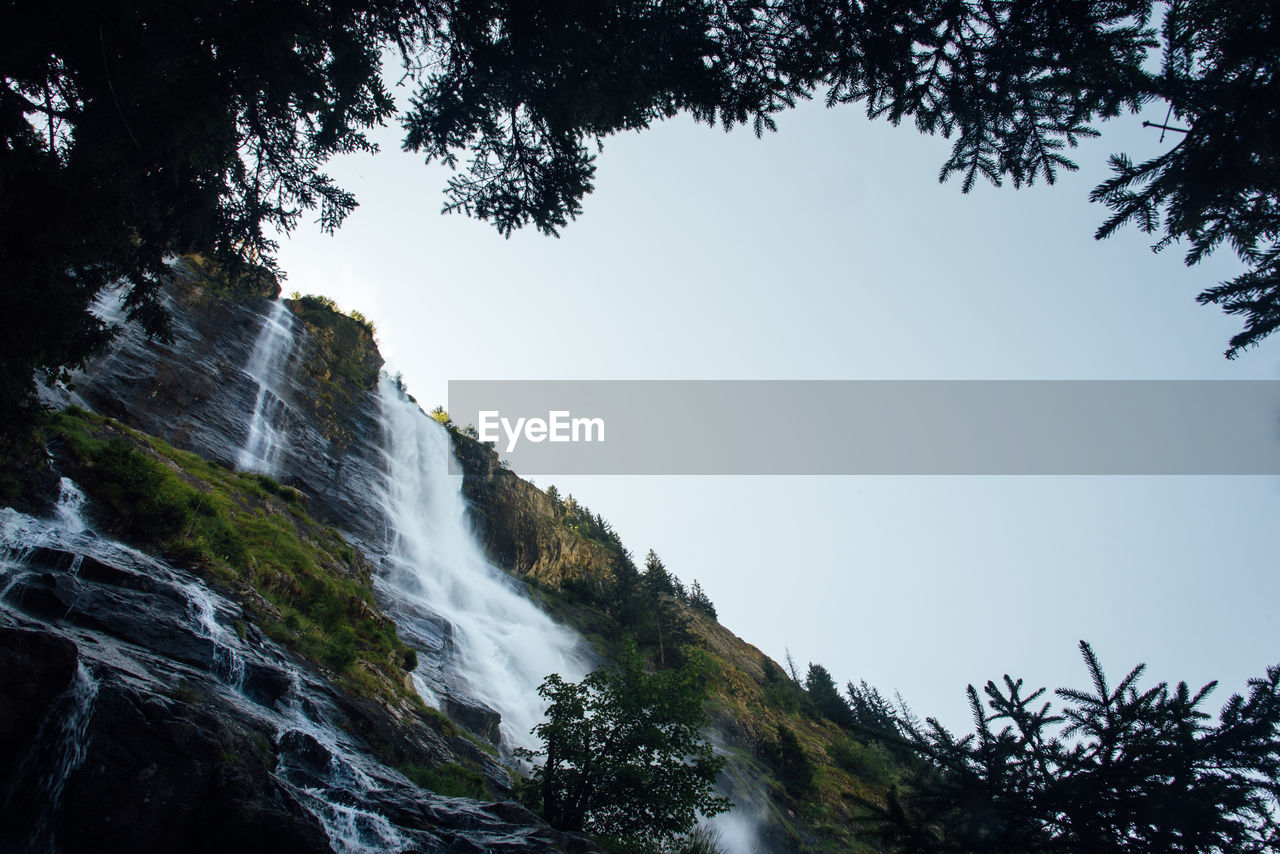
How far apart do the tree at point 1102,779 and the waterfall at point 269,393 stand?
2747cm

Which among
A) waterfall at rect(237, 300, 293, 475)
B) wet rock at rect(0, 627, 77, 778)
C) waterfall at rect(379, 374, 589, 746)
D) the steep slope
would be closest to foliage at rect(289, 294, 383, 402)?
waterfall at rect(237, 300, 293, 475)

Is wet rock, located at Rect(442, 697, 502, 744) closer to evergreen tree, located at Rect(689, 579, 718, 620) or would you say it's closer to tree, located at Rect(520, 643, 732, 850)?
tree, located at Rect(520, 643, 732, 850)

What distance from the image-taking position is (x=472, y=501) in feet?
144

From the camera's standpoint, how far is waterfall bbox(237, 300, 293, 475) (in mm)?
25766

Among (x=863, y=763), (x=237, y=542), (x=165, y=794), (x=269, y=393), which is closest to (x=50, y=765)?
(x=165, y=794)

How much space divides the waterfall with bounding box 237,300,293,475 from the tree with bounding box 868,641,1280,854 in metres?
27.5

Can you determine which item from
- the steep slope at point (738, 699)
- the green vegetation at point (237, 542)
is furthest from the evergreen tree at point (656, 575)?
the green vegetation at point (237, 542)

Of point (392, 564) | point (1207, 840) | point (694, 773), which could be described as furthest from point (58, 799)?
point (392, 564)

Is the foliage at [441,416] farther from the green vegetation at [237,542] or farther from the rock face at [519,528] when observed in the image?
the green vegetation at [237,542]

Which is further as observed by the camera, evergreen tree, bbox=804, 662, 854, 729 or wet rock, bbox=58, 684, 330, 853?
evergreen tree, bbox=804, 662, 854, 729

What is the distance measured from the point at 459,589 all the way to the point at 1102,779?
3070 centimetres

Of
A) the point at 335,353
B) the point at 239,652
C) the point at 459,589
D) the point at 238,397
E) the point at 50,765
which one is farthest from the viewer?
the point at 335,353

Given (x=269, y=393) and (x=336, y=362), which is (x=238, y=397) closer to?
(x=269, y=393)

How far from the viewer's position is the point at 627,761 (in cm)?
1065
